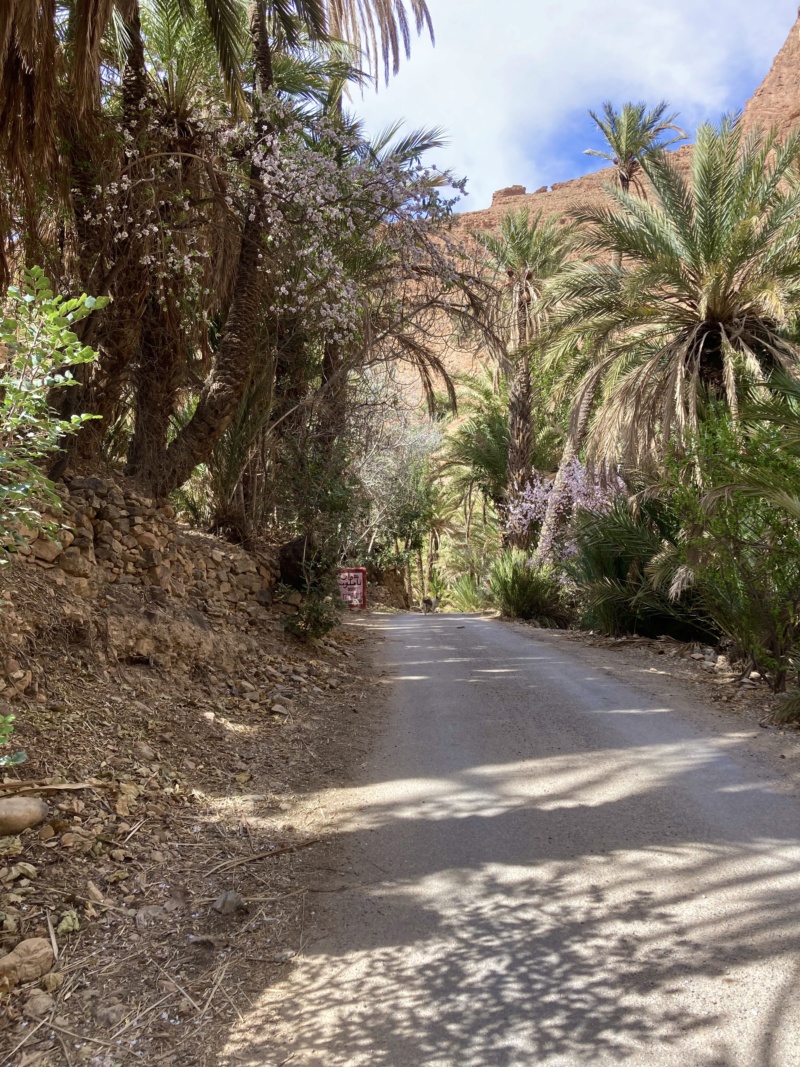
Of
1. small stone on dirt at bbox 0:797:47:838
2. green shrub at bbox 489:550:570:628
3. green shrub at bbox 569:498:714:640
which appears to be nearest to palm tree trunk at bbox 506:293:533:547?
green shrub at bbox 489:550:570:628

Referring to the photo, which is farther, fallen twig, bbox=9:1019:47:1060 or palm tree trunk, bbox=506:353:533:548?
palm tree trunk, bbox=506:353:533:548

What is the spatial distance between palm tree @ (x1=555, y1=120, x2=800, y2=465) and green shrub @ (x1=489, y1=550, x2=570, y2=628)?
151 inches

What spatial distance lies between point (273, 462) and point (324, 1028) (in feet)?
25.2

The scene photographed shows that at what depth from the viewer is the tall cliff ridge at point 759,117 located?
5322 cm

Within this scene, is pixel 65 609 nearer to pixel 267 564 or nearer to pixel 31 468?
pixel 31 468

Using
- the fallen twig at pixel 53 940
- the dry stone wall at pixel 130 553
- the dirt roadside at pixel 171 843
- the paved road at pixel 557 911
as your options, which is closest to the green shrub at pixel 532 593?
the dry stone wall at pixel 130 553

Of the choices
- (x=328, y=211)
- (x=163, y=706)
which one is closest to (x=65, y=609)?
(x=163, y=706)

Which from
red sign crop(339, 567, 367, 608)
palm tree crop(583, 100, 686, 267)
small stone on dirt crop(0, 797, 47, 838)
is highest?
palm tree crop(583, 100, 686, 267)

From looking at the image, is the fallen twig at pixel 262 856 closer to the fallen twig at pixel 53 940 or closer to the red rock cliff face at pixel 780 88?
the fallen twig at pixel 53 940

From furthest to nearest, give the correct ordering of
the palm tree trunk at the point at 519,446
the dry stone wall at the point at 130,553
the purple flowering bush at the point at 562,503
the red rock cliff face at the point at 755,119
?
the red rock cliff face at the point at 755,119, the palm tree trunk at the point at 519,446, the purple flowering bush at the point at 562,503, the dry stone wall at the point at 130,553

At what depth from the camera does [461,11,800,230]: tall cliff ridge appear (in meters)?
53.2

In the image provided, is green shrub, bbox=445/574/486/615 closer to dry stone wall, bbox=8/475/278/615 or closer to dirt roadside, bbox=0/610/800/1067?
dry stone wall, bbox=8/475/278/615

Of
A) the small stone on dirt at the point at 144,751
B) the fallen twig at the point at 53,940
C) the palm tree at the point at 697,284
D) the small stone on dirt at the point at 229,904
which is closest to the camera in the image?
the fallen twig at the point at 53,940

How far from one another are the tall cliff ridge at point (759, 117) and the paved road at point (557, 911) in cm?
4910
